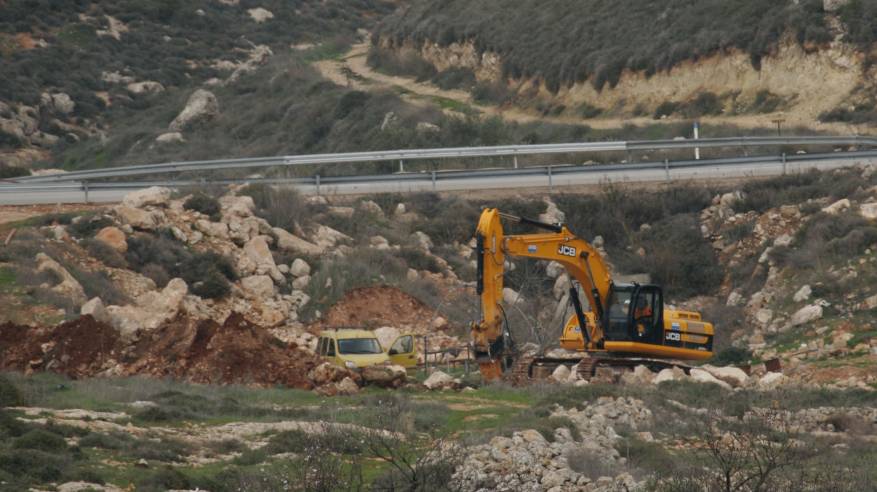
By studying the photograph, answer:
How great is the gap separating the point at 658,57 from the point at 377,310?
27.3m

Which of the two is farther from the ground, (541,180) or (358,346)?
(541,180)

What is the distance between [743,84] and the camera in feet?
200

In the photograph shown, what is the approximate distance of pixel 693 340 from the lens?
33.8 meters

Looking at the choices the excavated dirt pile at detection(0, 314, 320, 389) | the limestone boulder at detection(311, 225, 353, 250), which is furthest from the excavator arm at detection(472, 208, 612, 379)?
the limestone boulder at detection(311, 225, 353, 250)

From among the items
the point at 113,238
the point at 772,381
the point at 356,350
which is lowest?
the point at 772,381

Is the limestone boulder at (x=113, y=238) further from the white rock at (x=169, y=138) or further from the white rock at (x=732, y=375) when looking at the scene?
the white rock at (x=169, y=138)

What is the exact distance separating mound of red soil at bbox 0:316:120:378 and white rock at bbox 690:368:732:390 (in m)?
11.6

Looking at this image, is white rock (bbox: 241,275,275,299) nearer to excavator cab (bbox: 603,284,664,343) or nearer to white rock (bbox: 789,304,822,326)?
excavator cab (bbox: 603,284,664,343)

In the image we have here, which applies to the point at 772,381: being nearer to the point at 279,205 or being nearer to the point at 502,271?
the point at 502,271

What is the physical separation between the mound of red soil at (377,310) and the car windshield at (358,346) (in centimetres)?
563

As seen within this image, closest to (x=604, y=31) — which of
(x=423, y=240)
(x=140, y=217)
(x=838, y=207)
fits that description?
(x=423, y=240)

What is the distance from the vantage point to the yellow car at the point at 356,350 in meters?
33.7

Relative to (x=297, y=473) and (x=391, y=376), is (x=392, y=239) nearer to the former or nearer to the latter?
(x=391, y=376)

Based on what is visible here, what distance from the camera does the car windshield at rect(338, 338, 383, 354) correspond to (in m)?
34.4
